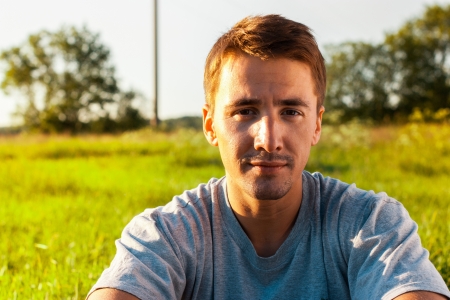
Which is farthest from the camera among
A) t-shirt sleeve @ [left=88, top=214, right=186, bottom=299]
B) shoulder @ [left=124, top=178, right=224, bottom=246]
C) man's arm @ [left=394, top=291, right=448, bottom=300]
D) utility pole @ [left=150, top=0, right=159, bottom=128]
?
utility pole @ [left=150, top=0, right=159, bottom=128]

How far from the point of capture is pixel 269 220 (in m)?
2.27

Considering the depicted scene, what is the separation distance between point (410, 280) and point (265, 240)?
2.06ft

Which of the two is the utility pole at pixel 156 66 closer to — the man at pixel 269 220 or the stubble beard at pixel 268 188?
the man at pixel 269 220

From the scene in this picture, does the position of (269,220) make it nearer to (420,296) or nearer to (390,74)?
(420,296)

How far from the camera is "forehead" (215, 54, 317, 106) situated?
7.08 feet

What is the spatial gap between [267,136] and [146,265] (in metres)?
0.70

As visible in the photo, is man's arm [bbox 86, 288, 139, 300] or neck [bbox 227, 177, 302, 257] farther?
neck [bbox 227, 177, 302, 257]

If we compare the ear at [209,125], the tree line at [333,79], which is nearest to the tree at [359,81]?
the tree line at [333,79]

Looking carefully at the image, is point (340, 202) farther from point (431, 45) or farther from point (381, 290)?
point (431, 45)

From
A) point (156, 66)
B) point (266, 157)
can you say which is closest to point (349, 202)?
point (266, 157)

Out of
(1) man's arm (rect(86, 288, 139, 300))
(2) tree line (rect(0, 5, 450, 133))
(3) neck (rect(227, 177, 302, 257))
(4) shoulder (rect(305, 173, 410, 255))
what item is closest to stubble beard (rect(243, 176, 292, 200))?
(3) neck (rect(227, 177, 302, 257))

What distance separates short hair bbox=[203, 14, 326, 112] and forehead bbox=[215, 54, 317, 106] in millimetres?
33

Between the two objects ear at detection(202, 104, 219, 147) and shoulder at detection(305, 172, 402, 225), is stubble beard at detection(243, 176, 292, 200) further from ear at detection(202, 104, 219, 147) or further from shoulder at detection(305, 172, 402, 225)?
ear at detection(202, 104, 219, 147)

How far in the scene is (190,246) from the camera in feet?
7.03
